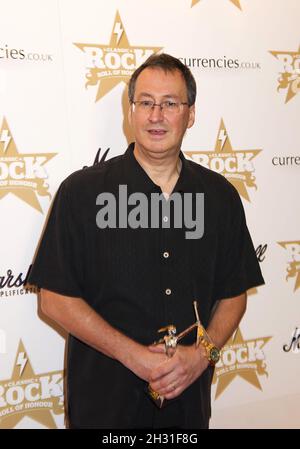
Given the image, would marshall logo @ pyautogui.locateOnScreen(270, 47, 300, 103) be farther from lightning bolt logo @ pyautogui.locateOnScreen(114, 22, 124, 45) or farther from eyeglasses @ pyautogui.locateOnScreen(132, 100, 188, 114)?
eyeglasses @ pyautogui.locateOnScreen(132, 100, 188, 114)

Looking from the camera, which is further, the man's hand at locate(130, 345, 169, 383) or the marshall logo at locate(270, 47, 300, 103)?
the marshall logo at locate(270, 47, 300, 103)

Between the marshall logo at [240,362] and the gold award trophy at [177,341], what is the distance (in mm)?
633

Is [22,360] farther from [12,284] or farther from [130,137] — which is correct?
[130,137]

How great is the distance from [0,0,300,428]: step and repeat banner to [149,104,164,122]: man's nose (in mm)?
397

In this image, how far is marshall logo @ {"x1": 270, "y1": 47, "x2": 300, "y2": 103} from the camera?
98.7 inches

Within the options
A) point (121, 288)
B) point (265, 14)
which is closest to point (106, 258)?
point (121, 288)

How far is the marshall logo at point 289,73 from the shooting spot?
251 cm

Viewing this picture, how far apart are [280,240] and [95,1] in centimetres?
122

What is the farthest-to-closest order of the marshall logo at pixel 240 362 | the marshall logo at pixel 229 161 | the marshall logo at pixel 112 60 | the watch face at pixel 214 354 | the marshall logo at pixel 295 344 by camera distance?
1. the marshall logo at pixel 295 344
2. the marshall logo at pixel 240 362
3. the marshall logo at pixel 229 161
4. the marshall logo at pixel 112 60
5. the watch face at pixel 214 354

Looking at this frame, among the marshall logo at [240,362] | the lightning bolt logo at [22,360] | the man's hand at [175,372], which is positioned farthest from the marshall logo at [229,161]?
the lightning bolt logo at [22,360]

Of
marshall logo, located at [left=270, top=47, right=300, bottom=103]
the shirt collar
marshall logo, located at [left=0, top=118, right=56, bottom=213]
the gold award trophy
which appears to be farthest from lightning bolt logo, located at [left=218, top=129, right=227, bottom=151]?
the gold award trophy

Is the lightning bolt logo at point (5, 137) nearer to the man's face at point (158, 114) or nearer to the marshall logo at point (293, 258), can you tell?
the man's face at point (158, 114)

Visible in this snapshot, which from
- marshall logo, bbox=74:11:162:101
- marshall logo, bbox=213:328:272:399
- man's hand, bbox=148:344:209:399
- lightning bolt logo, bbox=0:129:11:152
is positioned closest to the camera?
man's hand, bbox=148:344:209:399

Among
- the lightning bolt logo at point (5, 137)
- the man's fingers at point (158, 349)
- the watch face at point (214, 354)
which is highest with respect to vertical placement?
the lightning bolt logo at point (5, 137)
